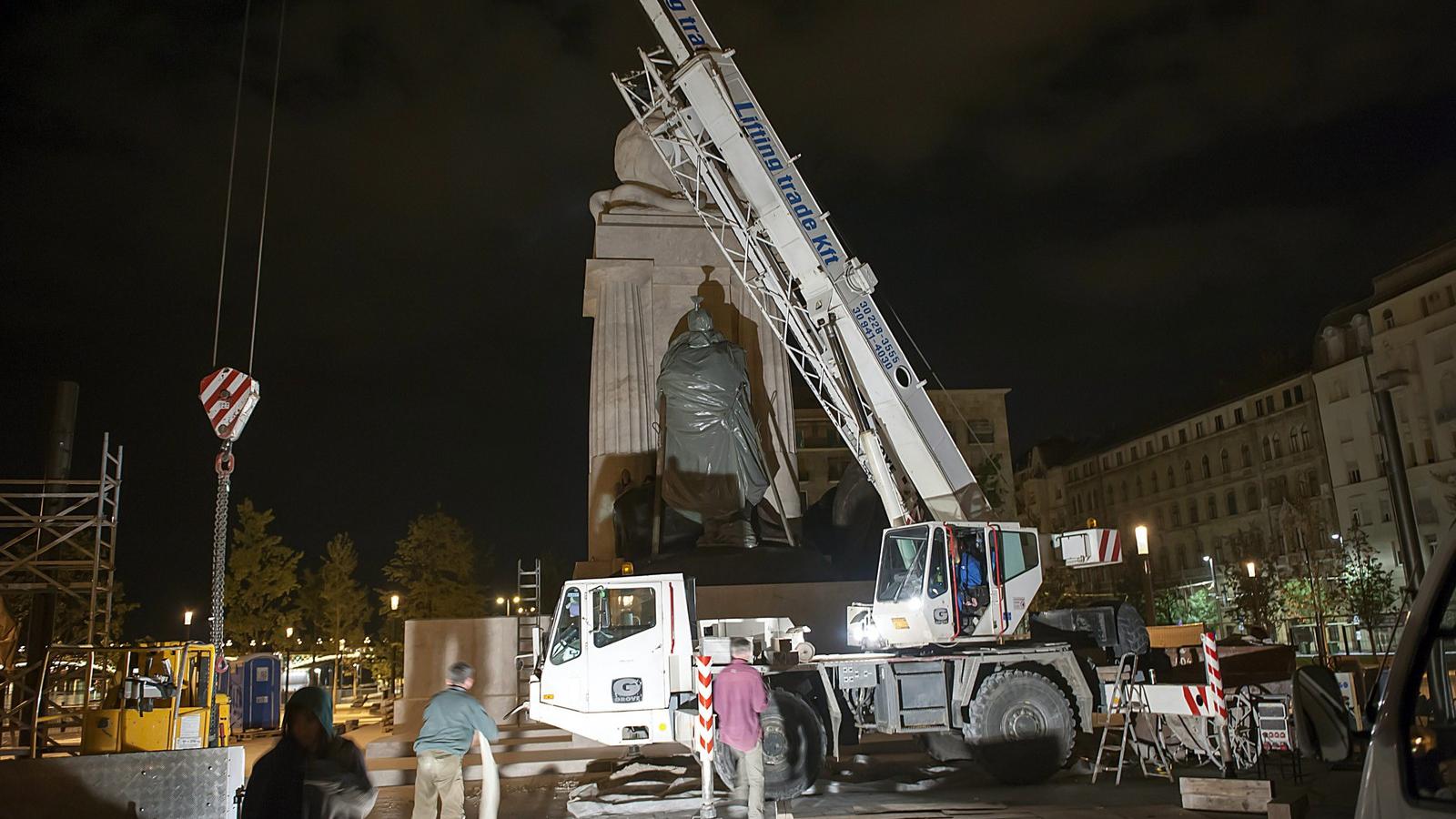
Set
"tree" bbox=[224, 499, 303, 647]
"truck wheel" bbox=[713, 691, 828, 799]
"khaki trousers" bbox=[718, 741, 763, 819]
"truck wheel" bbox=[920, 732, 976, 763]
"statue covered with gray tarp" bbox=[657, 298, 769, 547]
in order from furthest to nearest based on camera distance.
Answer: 1. "tree" bbox=[224, 499, 303, 647]
2. "statue covered with gray tarp" bbox=[657, 298, 769, 547]
3. "truck wheel" bbox=[920, 732, 976, 763]
4. "truck wheel" bbox=[713, 691, 828, 799]
5. "khaki trousers" bbox=[718, 741, 763, 819]

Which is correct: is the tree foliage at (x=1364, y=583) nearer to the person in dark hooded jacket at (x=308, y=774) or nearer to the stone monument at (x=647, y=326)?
the stone monument at (x=647, y=326)

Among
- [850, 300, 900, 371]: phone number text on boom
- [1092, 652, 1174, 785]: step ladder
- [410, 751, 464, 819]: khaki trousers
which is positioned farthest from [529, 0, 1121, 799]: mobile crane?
[410, 751, 464, 819]: khaki trousers

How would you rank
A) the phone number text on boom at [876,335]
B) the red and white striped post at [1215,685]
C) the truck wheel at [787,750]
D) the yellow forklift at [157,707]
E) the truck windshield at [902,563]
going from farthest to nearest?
the phone number text on boom at [876,335]
the truck windshield at [902,563]
the yellow forklift at [157,707]
the truck wheel at [787,750]
the red and white striped post at [1215,685]

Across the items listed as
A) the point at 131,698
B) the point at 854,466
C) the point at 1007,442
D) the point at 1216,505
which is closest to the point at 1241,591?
the point at 1216,505

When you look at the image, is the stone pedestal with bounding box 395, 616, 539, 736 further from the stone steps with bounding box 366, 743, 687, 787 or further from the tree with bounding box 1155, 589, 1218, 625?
the tree with bounding box 1155, 589, 1218, 625

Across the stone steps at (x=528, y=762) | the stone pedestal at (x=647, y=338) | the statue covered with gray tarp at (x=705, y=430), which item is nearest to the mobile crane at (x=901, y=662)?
the stone steps at (x=528, y=762)

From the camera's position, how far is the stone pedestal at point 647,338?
64.5ft

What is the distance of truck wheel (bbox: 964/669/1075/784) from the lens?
36.7ft

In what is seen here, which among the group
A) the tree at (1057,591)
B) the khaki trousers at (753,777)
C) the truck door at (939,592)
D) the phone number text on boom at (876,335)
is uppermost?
the phone number text on boom at (876,335)

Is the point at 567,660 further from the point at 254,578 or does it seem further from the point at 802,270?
the point at 254,578

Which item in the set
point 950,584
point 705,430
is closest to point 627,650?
point 950,584

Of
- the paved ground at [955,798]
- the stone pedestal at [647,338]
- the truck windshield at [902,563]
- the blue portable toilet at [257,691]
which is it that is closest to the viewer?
the paved ground at [955,798]

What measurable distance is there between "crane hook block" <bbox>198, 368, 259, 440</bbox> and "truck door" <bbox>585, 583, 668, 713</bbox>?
172 inches

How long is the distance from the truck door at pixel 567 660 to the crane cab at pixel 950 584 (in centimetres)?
347
